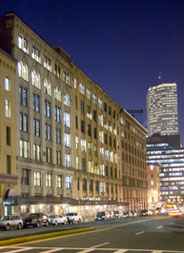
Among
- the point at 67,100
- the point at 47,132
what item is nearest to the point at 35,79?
the point at 47,132

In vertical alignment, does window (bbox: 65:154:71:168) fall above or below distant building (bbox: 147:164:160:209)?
above

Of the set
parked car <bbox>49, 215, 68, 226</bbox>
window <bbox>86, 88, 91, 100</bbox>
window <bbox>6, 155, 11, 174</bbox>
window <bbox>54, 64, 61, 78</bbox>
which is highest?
window <bbox>54, 64, 61, 78</bbox>

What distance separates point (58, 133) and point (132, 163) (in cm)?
5569

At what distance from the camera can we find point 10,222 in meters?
43.9

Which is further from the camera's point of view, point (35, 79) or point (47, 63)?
point (47, 63)

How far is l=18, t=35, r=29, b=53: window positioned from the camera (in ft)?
204

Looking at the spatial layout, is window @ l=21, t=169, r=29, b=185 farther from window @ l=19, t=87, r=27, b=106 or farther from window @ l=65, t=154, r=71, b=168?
window @ l=65, t=154, r=71, b=168

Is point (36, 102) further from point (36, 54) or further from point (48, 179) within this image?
point (48, 179)

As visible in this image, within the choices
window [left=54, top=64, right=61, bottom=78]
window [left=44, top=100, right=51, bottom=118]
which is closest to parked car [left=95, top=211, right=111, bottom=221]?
window [left=44, top=100, right=51, bottom=118]

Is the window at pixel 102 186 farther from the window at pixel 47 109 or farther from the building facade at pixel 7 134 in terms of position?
the building facade at pixel 7 134

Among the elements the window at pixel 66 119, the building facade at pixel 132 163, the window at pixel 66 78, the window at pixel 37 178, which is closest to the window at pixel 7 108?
the window at pixel 37 178

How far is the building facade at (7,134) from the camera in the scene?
2146 inches

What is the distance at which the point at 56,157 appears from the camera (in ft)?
237

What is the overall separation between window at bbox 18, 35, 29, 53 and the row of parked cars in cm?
2419
